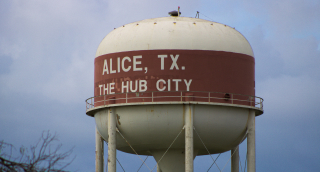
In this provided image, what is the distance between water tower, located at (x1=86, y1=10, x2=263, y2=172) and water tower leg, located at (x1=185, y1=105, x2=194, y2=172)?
5 centimetres

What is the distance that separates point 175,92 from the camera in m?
29.5

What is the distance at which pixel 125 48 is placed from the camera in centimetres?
3069

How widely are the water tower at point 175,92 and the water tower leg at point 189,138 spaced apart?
47 mm

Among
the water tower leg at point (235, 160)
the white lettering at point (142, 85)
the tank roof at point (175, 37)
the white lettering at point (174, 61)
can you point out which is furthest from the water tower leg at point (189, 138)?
the water tower leg at point (235, 160)

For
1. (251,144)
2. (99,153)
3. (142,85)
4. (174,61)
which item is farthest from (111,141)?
(251,144)

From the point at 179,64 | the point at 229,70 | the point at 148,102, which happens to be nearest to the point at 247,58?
Result: the point at 229,70

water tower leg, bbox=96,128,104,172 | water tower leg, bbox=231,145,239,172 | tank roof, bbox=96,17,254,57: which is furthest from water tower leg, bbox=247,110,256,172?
water tower leg, bbox=96,128,104,172

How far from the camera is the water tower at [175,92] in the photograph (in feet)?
96.4

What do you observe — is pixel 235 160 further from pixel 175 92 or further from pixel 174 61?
pixel 174 61

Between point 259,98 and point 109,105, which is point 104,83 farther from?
point 259,98

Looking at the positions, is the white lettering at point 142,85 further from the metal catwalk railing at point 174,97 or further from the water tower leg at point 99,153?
the water tower leg at point 99,153

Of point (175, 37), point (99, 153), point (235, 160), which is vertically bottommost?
point (235, 160)

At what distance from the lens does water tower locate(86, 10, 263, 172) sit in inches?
1157

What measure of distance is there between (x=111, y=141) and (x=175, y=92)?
3999 millimetres
